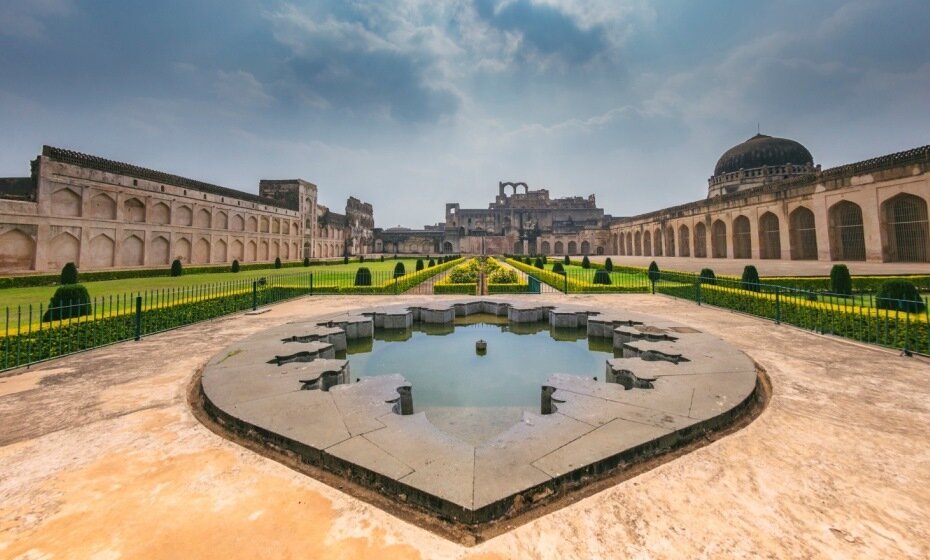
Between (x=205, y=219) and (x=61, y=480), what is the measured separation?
34.8 m

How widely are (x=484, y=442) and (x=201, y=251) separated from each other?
115 feet

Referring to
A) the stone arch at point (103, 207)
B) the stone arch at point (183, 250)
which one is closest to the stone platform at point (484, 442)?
the stone arch at point (103, 207)

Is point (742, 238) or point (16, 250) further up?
point (742, 238)

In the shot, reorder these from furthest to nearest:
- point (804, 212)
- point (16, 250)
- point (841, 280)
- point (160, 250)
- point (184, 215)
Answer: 1. point (184, 215)
2. point (160, 250)
3. point (804, 212)
4. point (16, 250)
5. point (841, 280)

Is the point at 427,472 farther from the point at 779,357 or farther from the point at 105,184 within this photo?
the point at 105,184

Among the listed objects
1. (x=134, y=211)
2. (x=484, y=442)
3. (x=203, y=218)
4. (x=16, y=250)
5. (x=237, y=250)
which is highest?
(x=203, y=218)

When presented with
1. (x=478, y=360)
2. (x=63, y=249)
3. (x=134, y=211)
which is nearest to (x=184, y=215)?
(x=134, y=211)

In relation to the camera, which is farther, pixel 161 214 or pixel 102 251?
pixel 161 214

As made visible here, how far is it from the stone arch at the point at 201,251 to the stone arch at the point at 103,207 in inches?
245

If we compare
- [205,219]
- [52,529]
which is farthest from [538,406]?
[205,219]

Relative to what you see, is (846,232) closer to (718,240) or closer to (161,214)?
(718,240)

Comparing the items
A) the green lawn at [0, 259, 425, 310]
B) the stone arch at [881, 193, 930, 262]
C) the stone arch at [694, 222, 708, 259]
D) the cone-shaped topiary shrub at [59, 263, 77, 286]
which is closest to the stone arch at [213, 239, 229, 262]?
the green lawn at [0, 259, 425, 310]

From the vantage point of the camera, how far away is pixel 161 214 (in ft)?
89.5

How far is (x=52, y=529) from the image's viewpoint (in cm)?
201
